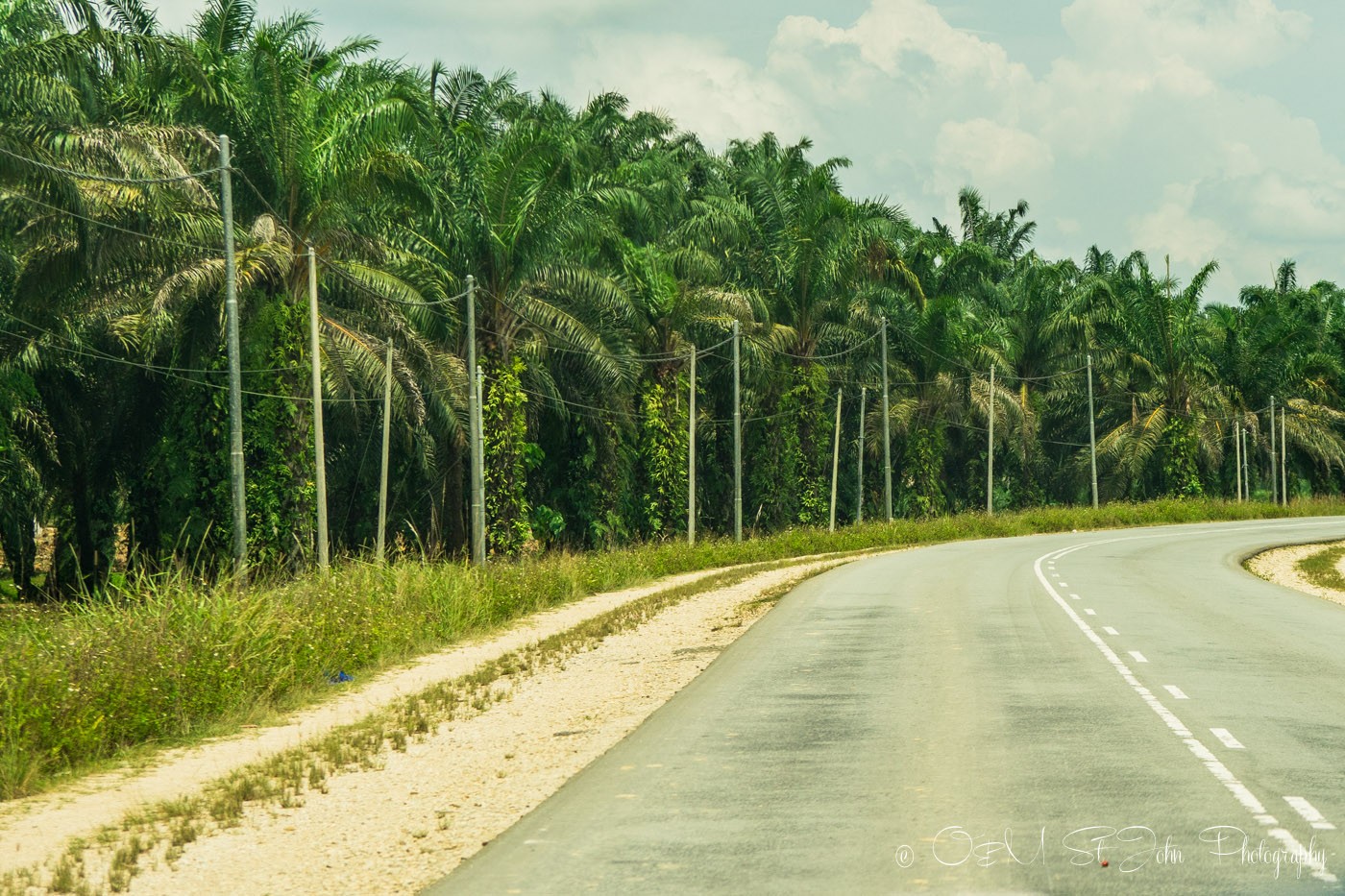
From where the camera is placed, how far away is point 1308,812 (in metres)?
7.66

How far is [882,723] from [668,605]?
14881mm

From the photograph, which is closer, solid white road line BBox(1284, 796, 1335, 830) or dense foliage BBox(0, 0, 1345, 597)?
solid white road line BBox(1284, 796, 1335, 830)

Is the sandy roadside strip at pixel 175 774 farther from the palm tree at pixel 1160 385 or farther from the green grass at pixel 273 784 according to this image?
the palm tree at pixel 1160 385

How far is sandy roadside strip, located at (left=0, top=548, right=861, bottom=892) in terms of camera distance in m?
8.48

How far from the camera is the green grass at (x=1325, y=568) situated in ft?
108

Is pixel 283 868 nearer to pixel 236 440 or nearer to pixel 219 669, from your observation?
pixel 219 669

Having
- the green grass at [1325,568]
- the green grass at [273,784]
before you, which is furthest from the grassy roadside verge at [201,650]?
the green grass at [1325,568]

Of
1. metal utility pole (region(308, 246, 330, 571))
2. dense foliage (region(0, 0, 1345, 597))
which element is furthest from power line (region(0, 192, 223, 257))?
metal utility pole (region(308, 246, 330, 571))

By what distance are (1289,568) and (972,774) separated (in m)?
34.1

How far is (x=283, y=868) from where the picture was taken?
737cm

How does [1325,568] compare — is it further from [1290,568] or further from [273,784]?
[273,784]

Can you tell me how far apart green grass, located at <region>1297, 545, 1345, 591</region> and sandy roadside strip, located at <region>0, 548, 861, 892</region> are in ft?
75.2

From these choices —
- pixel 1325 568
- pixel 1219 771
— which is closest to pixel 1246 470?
pixel 1325 568

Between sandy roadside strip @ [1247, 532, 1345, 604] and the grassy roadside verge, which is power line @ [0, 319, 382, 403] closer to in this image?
the grassy roadside verge
